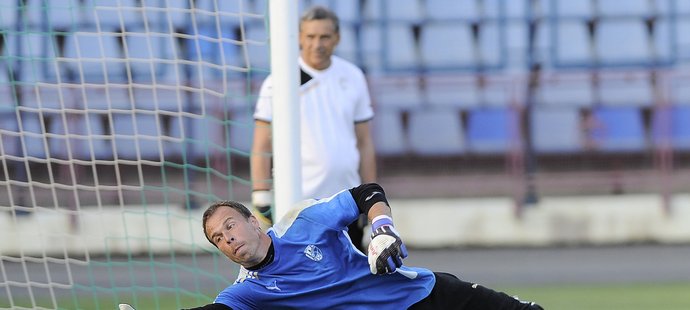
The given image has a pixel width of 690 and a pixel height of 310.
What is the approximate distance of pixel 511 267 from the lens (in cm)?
988

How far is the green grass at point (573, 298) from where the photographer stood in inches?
301

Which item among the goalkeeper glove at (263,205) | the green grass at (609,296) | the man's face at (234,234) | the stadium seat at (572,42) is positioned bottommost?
the green grass at (609,296)

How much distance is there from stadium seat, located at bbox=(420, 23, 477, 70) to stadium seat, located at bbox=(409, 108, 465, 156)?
3.26 feet

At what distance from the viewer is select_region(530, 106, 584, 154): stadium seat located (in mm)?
12289

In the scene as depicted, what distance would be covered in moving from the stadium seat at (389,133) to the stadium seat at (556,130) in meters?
1.33

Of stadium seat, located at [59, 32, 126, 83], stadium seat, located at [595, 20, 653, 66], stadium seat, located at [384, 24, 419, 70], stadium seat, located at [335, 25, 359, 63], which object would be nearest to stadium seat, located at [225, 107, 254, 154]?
stadium seat, located at [59, 32, 126, 83]

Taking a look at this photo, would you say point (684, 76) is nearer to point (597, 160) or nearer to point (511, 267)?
point (597, 160)

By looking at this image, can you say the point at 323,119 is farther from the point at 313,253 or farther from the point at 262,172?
the point at 313,253

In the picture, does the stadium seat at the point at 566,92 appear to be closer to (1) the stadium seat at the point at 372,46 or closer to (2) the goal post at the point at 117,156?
(1) the stadium seat at the point at 372,46

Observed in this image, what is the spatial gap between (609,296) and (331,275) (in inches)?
186

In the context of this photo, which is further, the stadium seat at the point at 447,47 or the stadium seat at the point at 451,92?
the stadium seat at the point at 447,47

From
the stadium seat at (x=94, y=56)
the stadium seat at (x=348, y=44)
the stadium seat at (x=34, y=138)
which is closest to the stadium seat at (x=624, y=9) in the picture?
the stadium seat at (x=348, y=44)

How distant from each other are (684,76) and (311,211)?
8968mm

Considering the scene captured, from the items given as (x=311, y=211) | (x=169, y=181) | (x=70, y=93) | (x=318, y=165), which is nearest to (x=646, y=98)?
(x=169, y=181)
